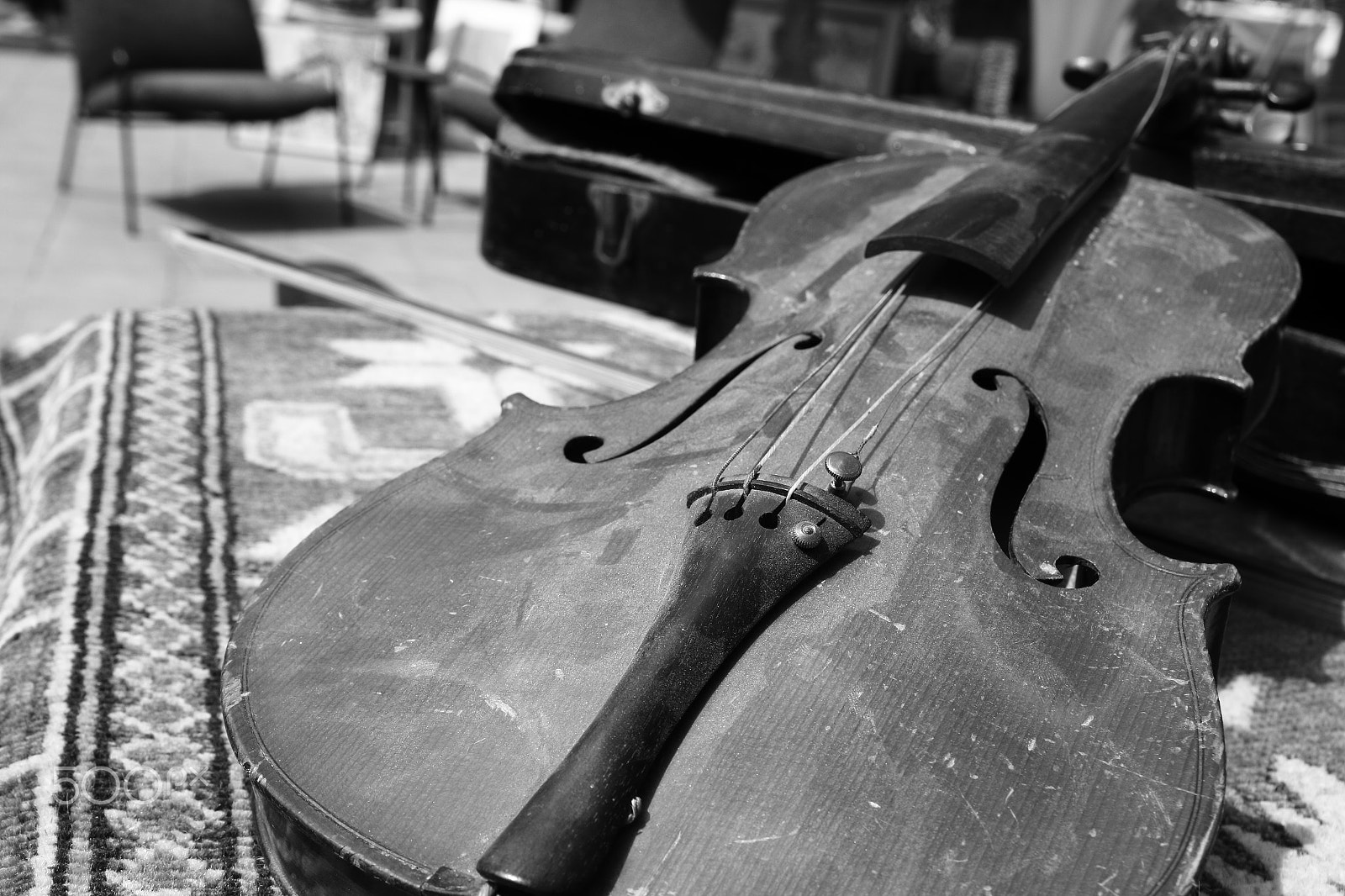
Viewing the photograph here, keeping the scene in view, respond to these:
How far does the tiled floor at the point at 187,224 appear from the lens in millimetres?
2711

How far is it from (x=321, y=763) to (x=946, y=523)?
0.36m

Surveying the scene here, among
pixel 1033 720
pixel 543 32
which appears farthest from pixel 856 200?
pixel 543 32

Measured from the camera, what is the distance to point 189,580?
109 centimetres

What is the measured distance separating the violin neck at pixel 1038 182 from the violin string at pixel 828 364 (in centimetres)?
4

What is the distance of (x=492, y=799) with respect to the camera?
539mm

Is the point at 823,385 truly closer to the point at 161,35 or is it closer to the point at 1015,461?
the point at 1015,461

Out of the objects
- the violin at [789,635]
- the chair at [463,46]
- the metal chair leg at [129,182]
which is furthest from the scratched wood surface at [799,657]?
the chair at [463,46]

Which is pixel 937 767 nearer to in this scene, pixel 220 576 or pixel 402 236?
pixel 220 576

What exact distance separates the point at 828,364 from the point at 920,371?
6cm

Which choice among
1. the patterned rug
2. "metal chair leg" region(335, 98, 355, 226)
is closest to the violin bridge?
the patterned rug

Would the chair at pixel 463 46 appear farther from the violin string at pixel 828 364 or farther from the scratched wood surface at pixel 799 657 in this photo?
the scratched wood surface at pixel 799 657

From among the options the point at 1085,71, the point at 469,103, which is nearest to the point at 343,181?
the point at 469,103

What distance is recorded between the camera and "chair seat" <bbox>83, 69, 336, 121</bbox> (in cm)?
327

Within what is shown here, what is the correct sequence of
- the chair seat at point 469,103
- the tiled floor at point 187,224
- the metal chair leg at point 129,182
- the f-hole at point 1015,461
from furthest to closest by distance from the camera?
the chair seat at point 469,103
the metal chair leg at point 129,182
the tiled floor at point 187,224
the f-hole at point 1015,461
